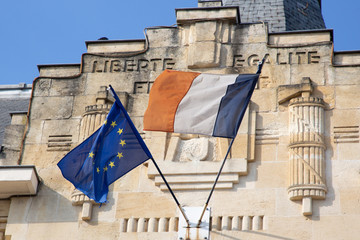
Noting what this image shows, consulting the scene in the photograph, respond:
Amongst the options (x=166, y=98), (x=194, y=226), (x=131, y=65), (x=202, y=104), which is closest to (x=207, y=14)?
(x=131, y=65)

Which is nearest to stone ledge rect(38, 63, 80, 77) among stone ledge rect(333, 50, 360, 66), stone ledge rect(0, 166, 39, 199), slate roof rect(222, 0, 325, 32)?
stone ledge rect(0, 166, 39, 199)

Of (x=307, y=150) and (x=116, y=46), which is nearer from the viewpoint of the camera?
(x=307, y=150)

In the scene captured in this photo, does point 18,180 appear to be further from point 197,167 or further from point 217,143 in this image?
point 217,143

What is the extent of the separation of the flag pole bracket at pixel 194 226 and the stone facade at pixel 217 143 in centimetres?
7

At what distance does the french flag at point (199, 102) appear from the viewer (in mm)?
21469

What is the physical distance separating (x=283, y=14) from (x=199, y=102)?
28.4ft

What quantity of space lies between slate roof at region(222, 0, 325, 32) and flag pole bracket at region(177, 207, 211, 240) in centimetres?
877

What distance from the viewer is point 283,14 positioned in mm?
29672

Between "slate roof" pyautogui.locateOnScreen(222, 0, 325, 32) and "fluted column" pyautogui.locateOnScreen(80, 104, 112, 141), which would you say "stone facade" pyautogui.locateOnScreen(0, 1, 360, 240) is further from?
"slate roof" pyautogui.locateOnScreen(222, 0, 325, 32)

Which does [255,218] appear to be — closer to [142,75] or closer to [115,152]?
[115,152]

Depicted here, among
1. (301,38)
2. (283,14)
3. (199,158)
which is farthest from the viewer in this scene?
(283,14)

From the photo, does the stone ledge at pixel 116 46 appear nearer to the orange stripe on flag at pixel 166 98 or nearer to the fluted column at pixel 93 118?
the fluted column at pixel 93 118

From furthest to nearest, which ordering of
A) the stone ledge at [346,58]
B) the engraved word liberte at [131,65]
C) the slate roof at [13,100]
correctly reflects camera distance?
the slate roof at [13,100] → the engraved word liberte at [131,65] → the stone ledge at [346,58]

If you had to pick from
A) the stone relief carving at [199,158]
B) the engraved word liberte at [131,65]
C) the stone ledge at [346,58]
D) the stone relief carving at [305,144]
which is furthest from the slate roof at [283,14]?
the stone relief carving at [199,158]
